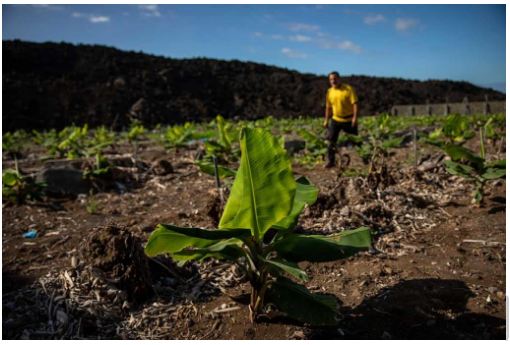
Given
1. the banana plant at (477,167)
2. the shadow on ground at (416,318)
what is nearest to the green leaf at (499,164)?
the banana plant at (477,167)

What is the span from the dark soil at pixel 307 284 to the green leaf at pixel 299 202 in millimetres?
506

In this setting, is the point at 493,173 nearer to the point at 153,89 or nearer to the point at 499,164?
the point at 499,164

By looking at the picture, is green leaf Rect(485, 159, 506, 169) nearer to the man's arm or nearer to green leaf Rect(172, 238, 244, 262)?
green leaf Rect(172, 238, 244, 262)

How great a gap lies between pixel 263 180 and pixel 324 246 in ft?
1.25

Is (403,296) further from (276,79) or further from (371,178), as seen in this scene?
(276,79)

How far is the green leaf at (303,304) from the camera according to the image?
165 cm

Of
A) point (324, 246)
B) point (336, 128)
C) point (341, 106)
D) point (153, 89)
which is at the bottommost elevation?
point (324, 246)

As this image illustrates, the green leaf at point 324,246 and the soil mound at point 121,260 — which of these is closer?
the green leaf at point 324,246

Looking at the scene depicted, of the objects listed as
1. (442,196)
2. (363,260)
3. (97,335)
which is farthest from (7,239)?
(442,196)

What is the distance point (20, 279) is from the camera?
260 cm

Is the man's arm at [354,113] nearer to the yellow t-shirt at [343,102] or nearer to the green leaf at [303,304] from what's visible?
the yellow t-shirt at [343,102]

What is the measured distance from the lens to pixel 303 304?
170 cm

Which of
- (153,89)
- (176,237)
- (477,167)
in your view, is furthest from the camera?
(153,89)

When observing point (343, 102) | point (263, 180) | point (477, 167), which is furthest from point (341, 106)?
point (263, 180)
